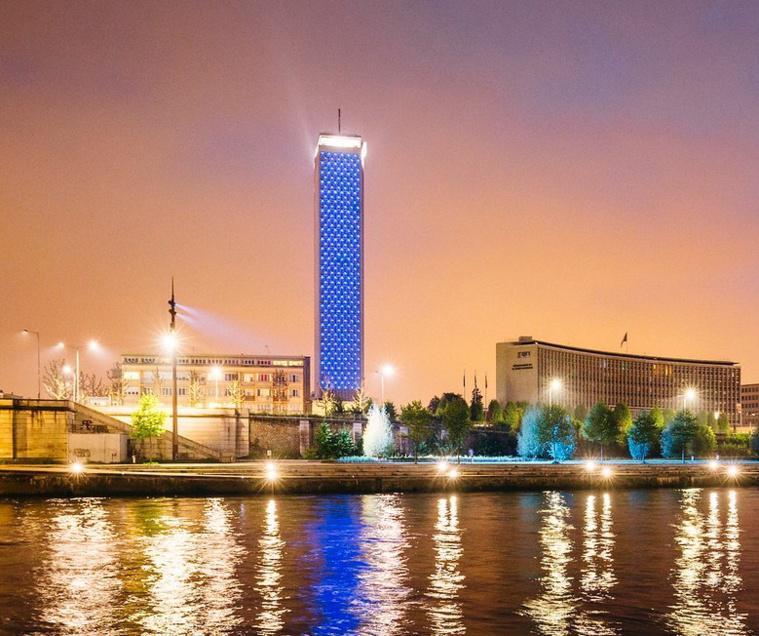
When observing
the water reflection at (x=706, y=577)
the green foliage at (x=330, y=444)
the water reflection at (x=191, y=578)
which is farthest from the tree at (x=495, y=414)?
the water reflection at (x=191, y=578)

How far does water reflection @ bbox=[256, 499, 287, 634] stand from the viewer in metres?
23.1

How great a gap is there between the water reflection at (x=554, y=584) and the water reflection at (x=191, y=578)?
763 cm

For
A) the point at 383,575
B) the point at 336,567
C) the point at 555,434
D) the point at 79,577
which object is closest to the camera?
the point at 79,577

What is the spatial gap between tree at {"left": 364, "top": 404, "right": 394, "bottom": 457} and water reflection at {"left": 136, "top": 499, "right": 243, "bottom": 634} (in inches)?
2516

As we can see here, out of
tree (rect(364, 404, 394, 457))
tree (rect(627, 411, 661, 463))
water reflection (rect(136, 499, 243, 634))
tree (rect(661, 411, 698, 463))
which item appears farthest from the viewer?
tree (rect(661, 411, 698, 463))

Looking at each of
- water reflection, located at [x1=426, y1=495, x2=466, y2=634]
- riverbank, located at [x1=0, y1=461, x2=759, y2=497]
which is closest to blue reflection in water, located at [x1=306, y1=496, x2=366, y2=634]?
water reflection, located at [x1=426, y1=495, x2=466, y2=634]

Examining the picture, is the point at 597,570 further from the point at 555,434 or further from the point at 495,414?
the point at 495,414

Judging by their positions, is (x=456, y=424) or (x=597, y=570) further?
(x=456, y=424)

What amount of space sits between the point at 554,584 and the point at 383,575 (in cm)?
530

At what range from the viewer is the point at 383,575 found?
29.8 m

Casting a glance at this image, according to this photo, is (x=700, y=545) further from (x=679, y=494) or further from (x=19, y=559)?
(x=679, y=494)

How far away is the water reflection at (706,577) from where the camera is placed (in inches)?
924

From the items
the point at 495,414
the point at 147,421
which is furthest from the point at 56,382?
the point at 495,414

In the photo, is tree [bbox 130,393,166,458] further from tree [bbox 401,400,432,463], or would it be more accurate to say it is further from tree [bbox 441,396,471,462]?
tree [bbox 441,396,471,462]
